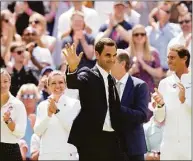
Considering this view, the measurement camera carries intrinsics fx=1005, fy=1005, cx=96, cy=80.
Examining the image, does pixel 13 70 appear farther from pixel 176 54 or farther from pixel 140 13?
pixel 176 54

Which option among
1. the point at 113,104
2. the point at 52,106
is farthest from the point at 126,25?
the point at 113,104

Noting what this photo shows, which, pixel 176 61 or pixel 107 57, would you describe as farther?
pixel 176 61

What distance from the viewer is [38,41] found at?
48.5 feet

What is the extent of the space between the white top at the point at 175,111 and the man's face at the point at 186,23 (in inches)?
124

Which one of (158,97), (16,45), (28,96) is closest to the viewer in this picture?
(158,97)

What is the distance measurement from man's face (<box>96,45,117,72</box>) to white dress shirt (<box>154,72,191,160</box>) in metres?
1.15

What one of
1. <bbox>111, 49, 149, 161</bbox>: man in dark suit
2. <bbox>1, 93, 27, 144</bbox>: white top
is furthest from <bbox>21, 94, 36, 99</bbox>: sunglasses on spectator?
<bbox>111, 49, 149, 161</bbox>: man in dark suit

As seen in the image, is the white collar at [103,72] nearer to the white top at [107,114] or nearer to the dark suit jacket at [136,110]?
the white top at [107,114]

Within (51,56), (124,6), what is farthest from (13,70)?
(124,6)

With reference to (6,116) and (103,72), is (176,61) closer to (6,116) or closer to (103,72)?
(103,72)

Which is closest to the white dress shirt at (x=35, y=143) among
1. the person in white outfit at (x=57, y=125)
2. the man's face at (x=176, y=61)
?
the person in white outfit at (x=57, y=125)

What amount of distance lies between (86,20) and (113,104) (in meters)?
5.12

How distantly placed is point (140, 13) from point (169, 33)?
1.06 meters

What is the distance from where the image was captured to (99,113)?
9.96m
